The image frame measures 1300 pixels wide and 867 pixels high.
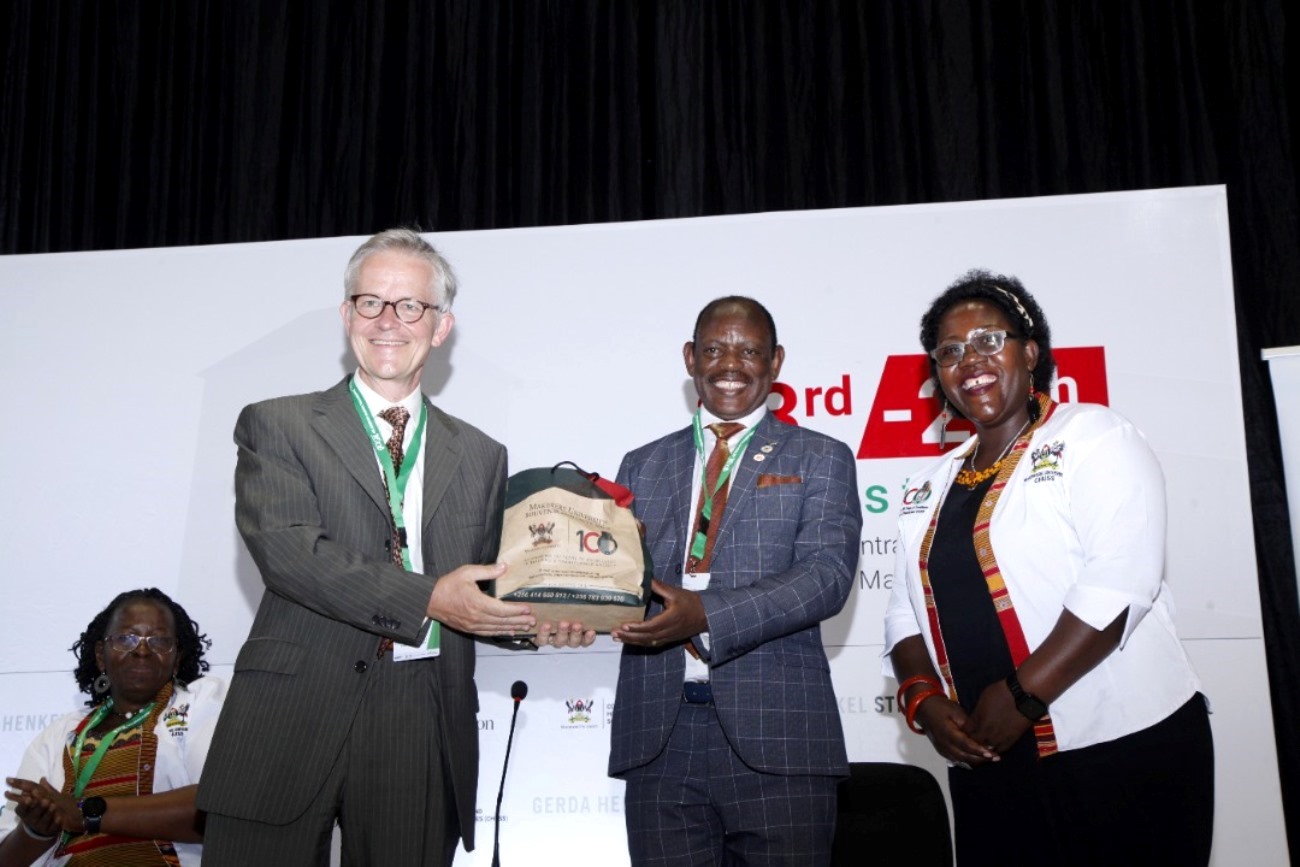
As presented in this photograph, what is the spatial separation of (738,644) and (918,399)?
203 centimetres

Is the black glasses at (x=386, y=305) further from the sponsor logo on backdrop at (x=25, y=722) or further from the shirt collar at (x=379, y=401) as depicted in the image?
the sponsor logo on backdrop at (x=25, y=722)

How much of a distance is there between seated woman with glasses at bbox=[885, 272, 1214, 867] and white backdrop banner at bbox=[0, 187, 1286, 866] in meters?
1.53

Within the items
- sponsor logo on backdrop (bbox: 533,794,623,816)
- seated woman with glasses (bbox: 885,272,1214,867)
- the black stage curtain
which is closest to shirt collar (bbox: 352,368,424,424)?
seated woman with glasses (bbox: 885,272,1214,867)

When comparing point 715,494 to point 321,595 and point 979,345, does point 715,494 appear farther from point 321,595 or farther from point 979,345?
point 321,595

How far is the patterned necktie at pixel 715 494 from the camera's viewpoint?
283cm

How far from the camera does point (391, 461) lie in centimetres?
255

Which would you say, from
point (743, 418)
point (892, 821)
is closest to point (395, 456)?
point (743, 418)

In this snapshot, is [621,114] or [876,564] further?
[621,114]

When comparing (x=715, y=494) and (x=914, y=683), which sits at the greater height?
(x=715, y=494)

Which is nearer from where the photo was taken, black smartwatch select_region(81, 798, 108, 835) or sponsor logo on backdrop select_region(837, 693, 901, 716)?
Result: black smartwatch select_region(81, 798, 108, 835)

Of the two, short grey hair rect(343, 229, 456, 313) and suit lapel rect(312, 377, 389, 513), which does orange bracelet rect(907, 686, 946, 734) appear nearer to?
suit lapel rect(312, 377, 389, 513)

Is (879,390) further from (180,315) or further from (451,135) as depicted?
(180,315)

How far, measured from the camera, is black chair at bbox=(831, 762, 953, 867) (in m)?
3.05

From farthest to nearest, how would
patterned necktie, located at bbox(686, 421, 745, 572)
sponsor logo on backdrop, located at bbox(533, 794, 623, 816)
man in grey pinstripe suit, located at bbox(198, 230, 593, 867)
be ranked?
sponsor logo on backdrop, located at bbox(533, 794, 623, 816) → patterned necktie, located at bbox(686, 421, 745, 572) → man in grey pinstripe suit, located at bbox(198, 230, 593, 867)
